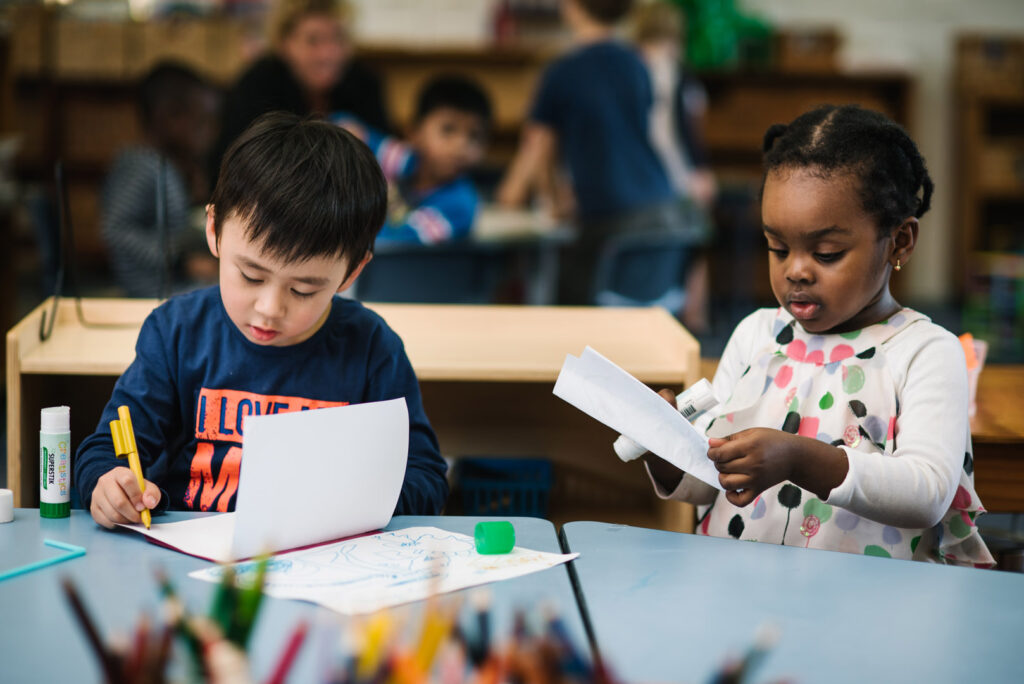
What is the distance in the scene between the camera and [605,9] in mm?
3443

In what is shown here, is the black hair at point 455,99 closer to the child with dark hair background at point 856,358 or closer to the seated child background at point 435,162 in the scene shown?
the seated child background at point 435,162

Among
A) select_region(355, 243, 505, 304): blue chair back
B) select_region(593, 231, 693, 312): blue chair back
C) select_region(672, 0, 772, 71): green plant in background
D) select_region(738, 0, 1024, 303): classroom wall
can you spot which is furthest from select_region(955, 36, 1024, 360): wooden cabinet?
select_region(355, 243, 505, 304): blue chair back

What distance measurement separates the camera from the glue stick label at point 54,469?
1.16m

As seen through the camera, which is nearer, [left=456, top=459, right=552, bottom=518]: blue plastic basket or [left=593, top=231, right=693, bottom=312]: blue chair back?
[left=456, top=459, right=552, bottom=518]: blue plastic basket

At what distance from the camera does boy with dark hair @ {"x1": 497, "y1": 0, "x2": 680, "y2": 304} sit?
3459mm

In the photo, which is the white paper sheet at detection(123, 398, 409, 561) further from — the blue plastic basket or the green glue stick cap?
the blue plastic basket

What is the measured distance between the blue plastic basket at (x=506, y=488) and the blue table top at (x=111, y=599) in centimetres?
93

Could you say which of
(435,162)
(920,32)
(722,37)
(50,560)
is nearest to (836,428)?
(50,560)

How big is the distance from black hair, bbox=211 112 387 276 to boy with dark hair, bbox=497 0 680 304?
2.11 metres

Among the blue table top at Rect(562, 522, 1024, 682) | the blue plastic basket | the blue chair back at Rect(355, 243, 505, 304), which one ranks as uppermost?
the blue table top at Rect(562, 522, 1024, 682)

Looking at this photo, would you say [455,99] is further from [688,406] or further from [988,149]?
[988,149]

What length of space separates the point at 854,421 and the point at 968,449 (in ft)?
0.49

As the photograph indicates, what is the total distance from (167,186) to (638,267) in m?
1.53

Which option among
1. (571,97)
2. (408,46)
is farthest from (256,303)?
(408,46)
